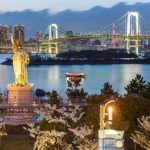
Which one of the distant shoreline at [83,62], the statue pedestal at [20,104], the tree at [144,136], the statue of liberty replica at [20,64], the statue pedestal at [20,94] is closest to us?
the tree at [144,136]

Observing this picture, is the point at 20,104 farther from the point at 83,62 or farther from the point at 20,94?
the point at 83,62

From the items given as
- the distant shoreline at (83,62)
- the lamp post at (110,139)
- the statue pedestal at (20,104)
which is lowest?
the distant shoreline at (83,62)

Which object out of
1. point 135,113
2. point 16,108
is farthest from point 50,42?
point 135,113

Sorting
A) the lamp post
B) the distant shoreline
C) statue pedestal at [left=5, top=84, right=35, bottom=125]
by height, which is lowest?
the distant shoreline

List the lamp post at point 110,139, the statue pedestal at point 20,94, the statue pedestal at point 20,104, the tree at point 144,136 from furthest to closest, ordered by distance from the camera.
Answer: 1. the statue pedestal at point 20,94
2. the statue pedestal at point 20,104
3. the tree at point 144,136
4. the lamp post at point 110,139

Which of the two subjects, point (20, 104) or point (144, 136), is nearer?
point (144, 136)

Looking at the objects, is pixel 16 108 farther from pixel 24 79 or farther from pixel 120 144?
pixel 120 144

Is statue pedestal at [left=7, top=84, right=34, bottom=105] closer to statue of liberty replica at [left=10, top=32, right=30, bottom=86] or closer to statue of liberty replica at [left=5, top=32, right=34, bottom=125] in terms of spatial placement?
statue of liberty replica at [left=5, top=32, right=34, bottom=125]

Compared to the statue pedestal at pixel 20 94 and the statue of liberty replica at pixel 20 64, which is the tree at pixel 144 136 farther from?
the statue of liberty replica at pixel 20 64

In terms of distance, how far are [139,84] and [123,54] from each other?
183 ft

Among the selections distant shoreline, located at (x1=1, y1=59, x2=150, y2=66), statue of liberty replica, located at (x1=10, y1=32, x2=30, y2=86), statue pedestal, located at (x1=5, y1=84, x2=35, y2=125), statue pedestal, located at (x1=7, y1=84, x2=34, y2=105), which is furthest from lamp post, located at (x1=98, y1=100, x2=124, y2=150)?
distant shoreline, located at (x1=1, y1=59, x2=150, y2=66)

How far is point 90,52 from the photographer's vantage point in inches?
2721

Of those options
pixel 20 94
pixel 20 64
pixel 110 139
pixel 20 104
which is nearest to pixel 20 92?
pixel 20 94

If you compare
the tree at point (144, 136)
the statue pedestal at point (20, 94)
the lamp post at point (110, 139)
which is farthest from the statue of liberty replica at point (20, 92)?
the lamp post at point (110, 139)
